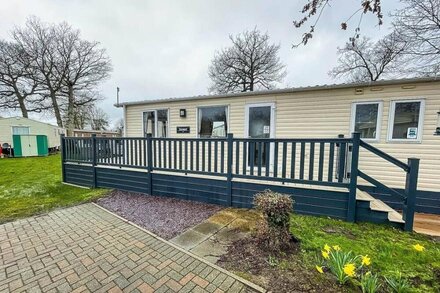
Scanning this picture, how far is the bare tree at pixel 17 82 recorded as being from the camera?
1809 centimetres

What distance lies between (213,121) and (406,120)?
485 centimetres

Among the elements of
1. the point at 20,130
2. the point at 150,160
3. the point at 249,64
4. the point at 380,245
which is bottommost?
the point at 380,245

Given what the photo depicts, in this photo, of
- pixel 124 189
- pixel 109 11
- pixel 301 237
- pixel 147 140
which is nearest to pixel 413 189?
pixel 301 237

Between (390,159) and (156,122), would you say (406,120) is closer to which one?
(390,159)

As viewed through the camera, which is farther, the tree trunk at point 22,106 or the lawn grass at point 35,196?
the tree trunk at point 22,106

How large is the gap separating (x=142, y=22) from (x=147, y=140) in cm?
750

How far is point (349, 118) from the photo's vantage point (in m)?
5.01

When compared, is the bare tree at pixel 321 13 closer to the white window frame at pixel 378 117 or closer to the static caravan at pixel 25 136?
the white window frame at pixel 378 117

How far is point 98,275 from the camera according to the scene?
2.21m

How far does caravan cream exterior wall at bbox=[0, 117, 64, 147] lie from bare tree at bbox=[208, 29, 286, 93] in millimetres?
17748

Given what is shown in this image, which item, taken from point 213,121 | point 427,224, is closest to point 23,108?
point 213,121

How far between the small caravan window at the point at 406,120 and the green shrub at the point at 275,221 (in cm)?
389

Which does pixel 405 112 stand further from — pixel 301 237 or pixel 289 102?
pixel 301 237

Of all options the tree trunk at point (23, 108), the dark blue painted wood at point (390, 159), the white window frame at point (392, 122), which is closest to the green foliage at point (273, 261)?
the dark blue painted wood at point (390, 159)
